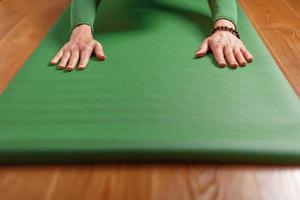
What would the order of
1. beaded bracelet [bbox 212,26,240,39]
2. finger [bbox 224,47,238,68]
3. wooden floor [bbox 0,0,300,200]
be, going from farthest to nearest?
beaded bracelet [bbox 212,26,240,39], finger [bbox 224,47,238,68], wooden floor [bbox 0,0,300,200]

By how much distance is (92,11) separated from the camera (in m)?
1.12

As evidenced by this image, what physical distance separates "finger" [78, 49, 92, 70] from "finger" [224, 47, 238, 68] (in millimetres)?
378

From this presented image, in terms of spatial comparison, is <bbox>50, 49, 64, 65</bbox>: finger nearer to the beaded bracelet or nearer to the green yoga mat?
the green yoga mat

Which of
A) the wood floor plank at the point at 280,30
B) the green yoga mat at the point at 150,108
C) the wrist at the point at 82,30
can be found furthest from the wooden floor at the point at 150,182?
the wrist at the point at 82,30

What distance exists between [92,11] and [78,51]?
192 mm

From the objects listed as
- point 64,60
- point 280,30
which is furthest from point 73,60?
point 280,30

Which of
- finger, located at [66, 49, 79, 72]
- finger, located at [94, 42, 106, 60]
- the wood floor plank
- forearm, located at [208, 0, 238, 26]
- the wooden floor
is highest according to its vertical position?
forearm, located at [208, 0, 238, 26]

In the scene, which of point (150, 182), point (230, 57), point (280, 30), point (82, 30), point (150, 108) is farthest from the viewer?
point (280, 30)

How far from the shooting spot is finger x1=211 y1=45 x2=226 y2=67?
0.93 metres

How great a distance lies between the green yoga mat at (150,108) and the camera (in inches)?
27.3

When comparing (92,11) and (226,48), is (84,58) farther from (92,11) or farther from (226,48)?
(226,48)

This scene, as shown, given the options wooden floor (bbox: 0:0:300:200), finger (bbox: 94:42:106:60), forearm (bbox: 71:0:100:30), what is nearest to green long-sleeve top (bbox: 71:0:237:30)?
forearm (bbox: 71:0:100:30)

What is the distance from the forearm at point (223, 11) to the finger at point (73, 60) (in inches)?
17.0

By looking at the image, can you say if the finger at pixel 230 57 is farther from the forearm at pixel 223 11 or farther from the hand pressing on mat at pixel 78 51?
the hand pressing on mat at pixel 78 51
